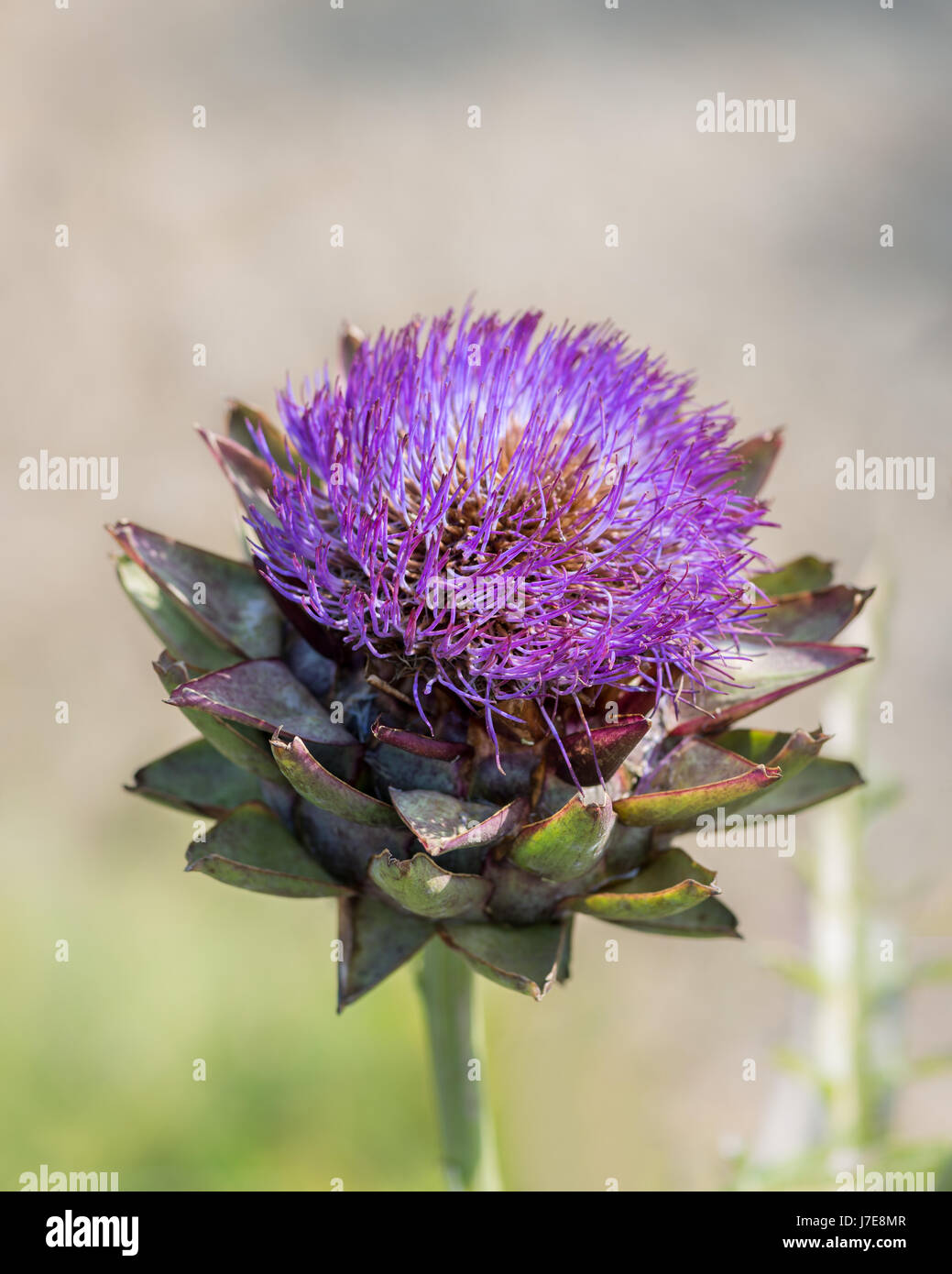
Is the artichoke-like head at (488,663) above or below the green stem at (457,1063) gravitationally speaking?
above

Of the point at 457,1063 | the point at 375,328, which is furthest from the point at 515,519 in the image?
the point at 375,328

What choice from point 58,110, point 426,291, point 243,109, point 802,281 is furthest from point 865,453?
point 58,110

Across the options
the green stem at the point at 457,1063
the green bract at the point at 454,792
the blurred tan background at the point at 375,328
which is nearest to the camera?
the green bract at the point at 454,792

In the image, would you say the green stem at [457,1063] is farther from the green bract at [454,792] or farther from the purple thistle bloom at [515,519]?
the purple thistle bloom at [515,519]

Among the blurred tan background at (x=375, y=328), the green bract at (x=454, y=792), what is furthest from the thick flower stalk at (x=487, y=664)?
the blurred tan background at (x=375, y=328)

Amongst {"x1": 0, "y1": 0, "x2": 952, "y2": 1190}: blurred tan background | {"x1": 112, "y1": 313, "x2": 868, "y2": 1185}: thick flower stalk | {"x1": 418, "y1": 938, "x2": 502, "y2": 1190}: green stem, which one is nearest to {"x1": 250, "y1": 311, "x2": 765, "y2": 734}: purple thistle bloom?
{"x1": 112, "y1": 313, "x2": 868, "y2": 1185}: thick flower stalk

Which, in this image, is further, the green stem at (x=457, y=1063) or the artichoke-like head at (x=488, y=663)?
the green stem at (x=457, y=1063)

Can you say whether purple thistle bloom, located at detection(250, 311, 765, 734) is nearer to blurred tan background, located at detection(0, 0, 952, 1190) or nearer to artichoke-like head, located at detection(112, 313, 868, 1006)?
artichoke-like head, located at detection(112, 313, 868, 1006)

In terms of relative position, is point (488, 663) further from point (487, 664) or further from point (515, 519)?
point (515, 519)
